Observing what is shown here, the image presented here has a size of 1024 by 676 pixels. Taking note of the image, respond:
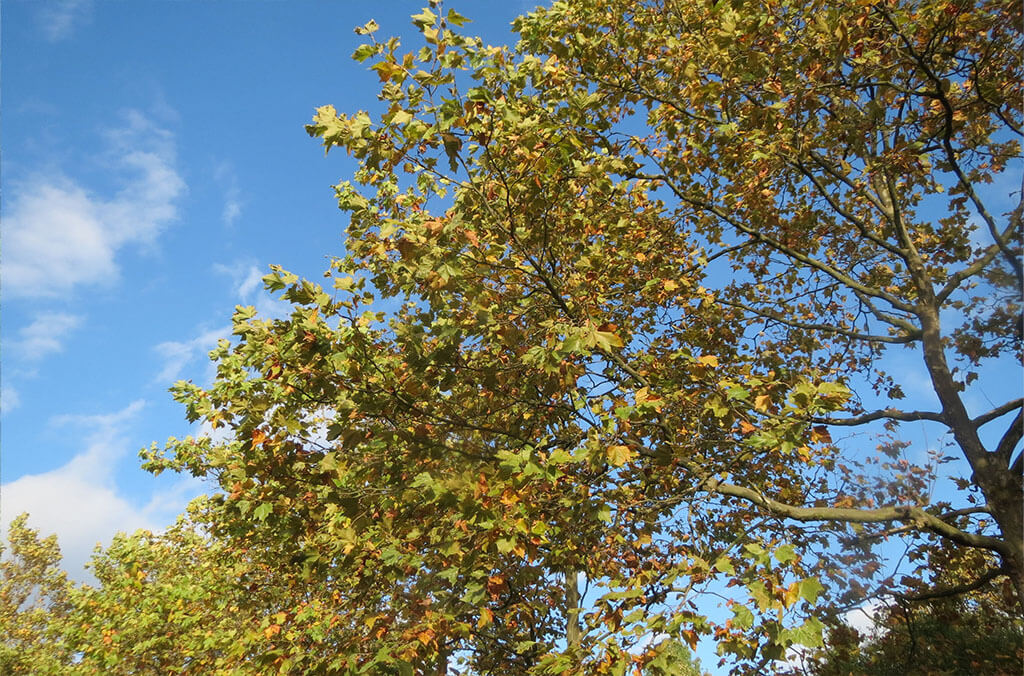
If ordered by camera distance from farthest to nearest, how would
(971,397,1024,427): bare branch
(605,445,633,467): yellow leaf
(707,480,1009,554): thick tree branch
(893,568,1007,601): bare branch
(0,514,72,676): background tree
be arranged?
(0,514,72,676): background tree → (971,397,1024,427): bare branch → (893,568,1007,601): bare branch → (707,480,1009,554): thick tree branch → (605,445,633,467): yellow leaf

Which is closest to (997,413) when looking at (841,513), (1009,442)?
(1009,442)

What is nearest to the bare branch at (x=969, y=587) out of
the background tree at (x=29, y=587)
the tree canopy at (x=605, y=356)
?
the tree canopy at (x=605, y=356)

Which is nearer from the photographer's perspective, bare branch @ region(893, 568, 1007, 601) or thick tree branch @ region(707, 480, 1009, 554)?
thick tree branch @ region(707, 480, 1009, 554)

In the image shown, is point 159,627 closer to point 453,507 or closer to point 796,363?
point 453,507

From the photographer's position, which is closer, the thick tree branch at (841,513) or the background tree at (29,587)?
the thick tree branch at (841,513)

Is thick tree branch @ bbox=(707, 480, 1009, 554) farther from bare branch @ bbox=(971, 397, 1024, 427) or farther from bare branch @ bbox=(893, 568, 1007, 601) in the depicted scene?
bare branch @ bbox=(971, 397, 1024, 427)

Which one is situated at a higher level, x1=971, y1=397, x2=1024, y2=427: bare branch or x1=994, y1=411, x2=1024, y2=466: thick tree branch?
x1=971, y1=397, x2=1024, y2=427: bare branch

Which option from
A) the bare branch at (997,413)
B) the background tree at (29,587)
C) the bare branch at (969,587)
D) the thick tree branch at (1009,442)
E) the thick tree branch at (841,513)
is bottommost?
the bare branch at (969,587)

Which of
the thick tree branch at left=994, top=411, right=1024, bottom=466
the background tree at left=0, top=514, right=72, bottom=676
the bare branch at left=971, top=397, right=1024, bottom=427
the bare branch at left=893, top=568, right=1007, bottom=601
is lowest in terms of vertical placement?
the bare branch at left=893, top=568, right=1007, bottom=601

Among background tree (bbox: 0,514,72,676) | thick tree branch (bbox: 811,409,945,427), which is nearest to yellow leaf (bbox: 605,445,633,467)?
thick tree branch (bbox: 811,409,945,427)

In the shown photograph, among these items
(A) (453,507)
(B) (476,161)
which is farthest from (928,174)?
(A) (453,507)

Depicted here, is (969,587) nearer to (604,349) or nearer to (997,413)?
(997,413)

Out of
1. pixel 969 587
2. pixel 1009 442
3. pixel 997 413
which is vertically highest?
pixel 997 413

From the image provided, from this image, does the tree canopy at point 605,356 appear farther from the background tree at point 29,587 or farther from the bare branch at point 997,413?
the background tree at point 29,587
